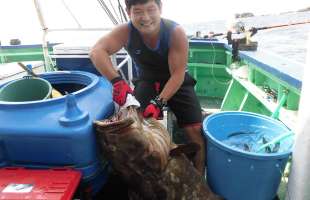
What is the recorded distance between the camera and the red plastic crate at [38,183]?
1.25 metres

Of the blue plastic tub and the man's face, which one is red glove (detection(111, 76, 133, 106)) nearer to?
the blue plastic tub

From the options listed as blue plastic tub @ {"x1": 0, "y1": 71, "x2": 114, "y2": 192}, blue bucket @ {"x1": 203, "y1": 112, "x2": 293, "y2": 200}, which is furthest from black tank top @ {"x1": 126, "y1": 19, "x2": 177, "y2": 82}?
blue plastic tub @ {"x1": 0, "y1": 71, "x2": 114, "y2": 192}

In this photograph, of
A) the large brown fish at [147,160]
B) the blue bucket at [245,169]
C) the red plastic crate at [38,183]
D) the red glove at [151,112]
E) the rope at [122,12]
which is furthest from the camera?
the rope at [122,12]

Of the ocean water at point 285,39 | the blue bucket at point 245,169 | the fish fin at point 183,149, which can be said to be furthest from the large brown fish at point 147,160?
the ocean water at point 285,39

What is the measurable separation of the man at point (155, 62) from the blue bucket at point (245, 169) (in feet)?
1.12

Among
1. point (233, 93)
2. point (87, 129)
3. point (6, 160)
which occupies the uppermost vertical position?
point (87, 129)

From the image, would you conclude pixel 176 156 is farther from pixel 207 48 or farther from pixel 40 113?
pixel 207 48

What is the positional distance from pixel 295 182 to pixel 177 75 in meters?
1.11

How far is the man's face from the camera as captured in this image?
6.46 feet

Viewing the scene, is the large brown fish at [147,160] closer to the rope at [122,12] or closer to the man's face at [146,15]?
the man's face at [146,15]

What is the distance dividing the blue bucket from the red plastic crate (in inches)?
35.3

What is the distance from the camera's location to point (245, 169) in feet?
5.64

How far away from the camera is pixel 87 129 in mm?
1510

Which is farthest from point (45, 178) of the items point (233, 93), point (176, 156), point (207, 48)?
point (207, 48)
